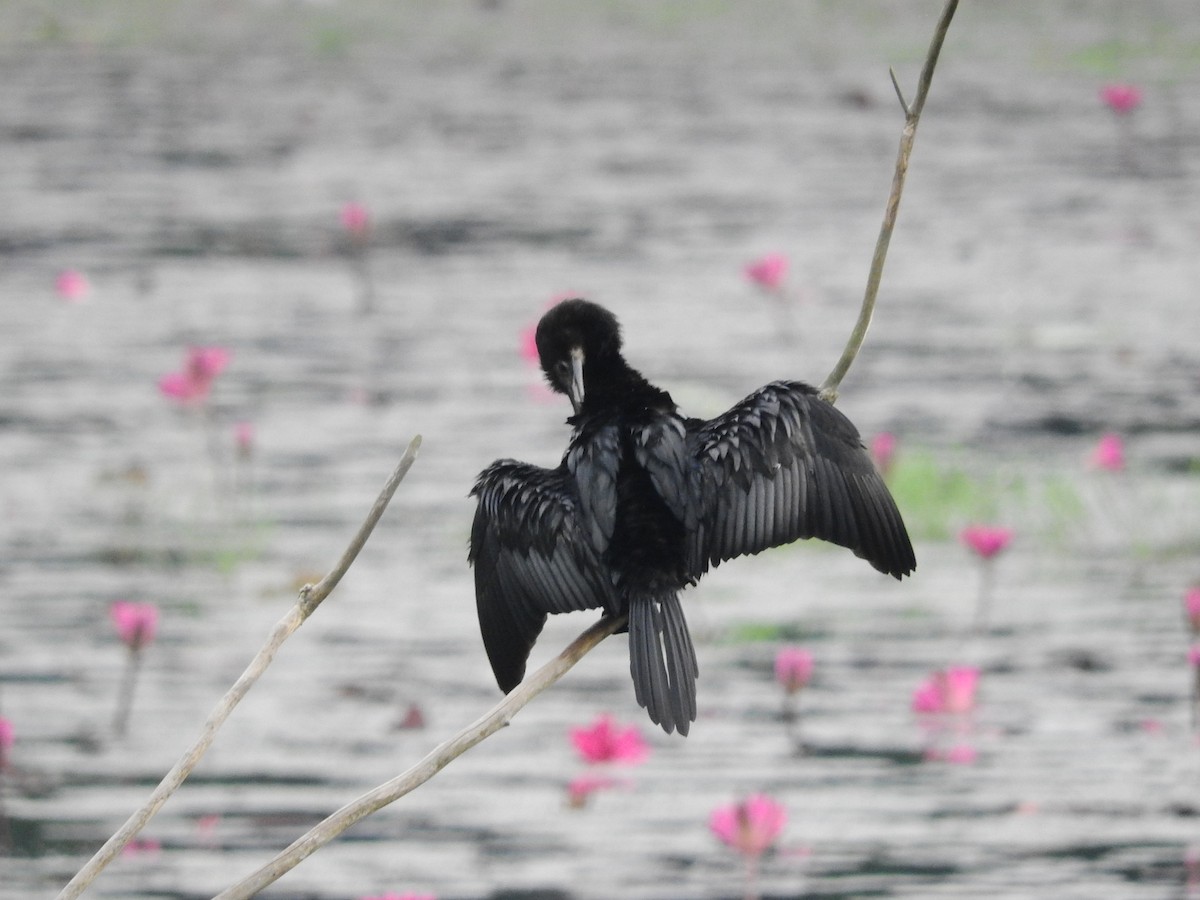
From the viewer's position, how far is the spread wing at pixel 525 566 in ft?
11.7

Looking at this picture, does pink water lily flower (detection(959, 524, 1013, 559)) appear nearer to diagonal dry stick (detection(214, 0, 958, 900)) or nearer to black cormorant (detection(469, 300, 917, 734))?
black cormorant (detection(469, 300, 917, 734))

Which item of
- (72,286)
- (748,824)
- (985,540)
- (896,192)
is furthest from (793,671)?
(72,286)

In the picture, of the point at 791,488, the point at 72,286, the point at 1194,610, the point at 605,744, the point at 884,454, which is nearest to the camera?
the point at 791,488

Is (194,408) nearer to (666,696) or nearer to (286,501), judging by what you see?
(286,501)

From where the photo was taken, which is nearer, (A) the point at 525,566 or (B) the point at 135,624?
(A) the point at 525,566

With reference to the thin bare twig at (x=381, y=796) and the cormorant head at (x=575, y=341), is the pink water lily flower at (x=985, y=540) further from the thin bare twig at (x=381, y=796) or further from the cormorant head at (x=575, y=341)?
the thin bare twig at (x=381, y=796)

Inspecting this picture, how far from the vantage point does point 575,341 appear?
4078 mm

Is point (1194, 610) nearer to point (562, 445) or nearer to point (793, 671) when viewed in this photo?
point (793, 671)

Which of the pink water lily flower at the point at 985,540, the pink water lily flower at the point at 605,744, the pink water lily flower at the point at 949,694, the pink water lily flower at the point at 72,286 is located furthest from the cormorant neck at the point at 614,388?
the pink water lily flower at the point at 72,286

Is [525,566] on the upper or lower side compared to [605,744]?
lower

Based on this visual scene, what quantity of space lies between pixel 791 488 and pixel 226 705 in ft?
3.75

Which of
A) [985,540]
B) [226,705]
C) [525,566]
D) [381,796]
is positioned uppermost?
[985,540]

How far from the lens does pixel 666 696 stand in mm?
3332

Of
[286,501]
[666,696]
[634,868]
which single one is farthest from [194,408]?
[666,696]
